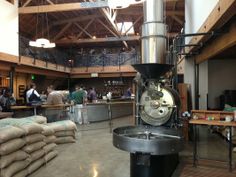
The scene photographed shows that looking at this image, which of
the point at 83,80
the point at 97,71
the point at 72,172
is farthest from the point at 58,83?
the point at 72,172

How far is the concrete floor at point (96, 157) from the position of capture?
177 inches

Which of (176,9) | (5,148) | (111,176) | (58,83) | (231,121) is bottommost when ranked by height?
(111,176)

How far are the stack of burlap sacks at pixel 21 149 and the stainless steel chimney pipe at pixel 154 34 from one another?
238cm

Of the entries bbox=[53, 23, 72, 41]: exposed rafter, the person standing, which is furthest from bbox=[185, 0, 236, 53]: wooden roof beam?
bbox=[53, 23, 72, 41]: exposed rafter

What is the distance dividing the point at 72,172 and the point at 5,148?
1.29m

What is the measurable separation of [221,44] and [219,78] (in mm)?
4969

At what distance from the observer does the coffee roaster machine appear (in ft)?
11.7

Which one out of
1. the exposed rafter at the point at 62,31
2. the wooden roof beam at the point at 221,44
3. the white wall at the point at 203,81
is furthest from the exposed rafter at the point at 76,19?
the wooden roof beam at the point at 221,44

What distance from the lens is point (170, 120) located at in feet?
12.8

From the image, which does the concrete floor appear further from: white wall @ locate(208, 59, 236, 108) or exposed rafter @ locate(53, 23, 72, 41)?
exposed rafter @ locate(53, 23, 72, 41)

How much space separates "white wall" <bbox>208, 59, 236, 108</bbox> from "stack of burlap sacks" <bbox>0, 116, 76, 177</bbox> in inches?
267

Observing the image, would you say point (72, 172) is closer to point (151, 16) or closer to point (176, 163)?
point (176, 163)

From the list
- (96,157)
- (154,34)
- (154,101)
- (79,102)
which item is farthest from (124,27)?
(154,101)

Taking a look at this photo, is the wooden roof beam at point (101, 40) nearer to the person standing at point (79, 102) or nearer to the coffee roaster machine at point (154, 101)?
the person standing at point (79, 102)
